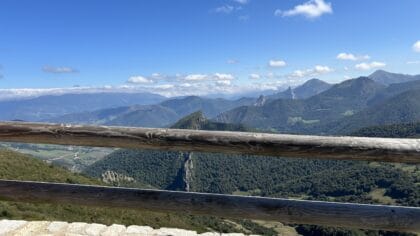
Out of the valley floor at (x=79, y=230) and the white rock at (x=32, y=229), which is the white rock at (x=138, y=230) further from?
the white rock at (x=32, y=229)

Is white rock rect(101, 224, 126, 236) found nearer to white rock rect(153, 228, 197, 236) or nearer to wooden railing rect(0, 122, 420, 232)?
white rock rect(153, 228, 197, 236)

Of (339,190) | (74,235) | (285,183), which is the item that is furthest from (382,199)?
(74,235)

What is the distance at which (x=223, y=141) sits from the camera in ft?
13.1

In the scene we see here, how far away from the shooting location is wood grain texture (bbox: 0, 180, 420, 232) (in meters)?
3.86

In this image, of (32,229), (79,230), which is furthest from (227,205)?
(32,229)

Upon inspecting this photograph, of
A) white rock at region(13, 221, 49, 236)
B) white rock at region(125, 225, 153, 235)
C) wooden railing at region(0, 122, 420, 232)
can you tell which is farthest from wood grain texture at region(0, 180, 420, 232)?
white rock at region(125, 225, 153, 235)

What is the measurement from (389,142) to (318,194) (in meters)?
161

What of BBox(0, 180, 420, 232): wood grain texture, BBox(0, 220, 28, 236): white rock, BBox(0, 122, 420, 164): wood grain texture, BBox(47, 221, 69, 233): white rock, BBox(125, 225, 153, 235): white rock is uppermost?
BBox(0, 122, 420, 164): wood grain texture

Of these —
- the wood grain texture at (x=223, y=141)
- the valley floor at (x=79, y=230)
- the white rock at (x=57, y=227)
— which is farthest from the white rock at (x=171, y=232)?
the wood grain texture at (x=223, y=141)

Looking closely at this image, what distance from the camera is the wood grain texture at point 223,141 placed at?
3.67 m

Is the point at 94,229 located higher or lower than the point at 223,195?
lower

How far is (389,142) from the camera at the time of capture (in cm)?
367

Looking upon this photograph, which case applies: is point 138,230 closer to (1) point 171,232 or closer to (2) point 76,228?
(1) point 171,232

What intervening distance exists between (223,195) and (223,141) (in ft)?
2.10
